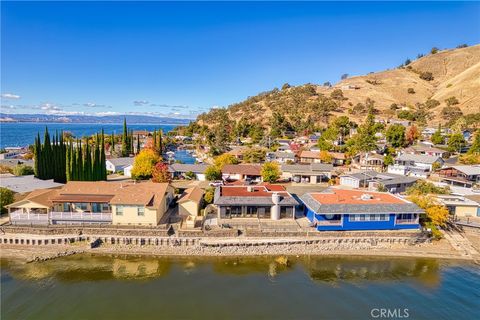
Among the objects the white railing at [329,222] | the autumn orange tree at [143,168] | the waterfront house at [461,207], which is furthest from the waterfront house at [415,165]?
the autumn orange tree at [143,168]

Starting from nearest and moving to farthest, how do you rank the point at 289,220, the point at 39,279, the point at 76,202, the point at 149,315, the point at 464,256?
the point at 149,315, the point at 39,279, the point at 464,256, the point at 76,202, the point at 289,220

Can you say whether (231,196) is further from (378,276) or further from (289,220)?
(378,276)

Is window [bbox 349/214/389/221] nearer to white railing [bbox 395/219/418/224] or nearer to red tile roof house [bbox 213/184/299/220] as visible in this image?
white railing [bbox 395/219/418/224]

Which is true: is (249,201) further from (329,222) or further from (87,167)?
(87,167)

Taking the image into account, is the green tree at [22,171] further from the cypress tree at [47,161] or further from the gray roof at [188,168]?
the gray roof at [188,168]

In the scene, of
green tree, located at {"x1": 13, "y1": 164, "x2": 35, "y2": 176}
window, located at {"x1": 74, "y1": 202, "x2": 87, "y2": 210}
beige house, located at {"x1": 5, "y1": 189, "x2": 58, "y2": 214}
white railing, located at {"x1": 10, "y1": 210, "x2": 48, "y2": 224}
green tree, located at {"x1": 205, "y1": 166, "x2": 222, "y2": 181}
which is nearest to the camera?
white railing, located at {"x1": 10, "y1": 210, "x2": 48, "y2": 224}

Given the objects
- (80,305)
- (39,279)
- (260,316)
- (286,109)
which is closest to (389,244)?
(260,316)

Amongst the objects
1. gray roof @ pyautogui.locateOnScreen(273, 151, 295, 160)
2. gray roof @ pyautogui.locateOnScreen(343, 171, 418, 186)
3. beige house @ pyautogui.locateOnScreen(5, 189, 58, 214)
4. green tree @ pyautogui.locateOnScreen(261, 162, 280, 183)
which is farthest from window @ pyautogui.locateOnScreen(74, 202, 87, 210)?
gray roof @ pyautogui.locateOnScreen(273, 151, 295, 160)

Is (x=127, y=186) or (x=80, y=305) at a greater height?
(x=127, y=186)
